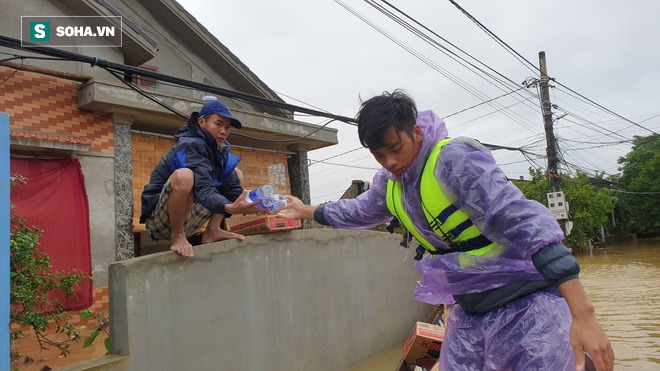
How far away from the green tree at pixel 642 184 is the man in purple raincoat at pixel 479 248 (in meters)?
33.3

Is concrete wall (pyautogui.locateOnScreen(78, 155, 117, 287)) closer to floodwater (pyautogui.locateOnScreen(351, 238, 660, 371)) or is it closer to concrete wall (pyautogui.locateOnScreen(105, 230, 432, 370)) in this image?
concrete wall (pyautogui.locateOnScreen(105, 230, 432, 370))

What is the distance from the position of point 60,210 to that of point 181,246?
10.5 ft

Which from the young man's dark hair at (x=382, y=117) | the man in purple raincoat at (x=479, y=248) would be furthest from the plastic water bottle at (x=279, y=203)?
the young man's dark hair at (x=382, y=117)

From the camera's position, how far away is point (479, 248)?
6.59ft

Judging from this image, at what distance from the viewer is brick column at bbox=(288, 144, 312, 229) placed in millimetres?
9250

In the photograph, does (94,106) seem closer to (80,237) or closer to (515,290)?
(80,237)

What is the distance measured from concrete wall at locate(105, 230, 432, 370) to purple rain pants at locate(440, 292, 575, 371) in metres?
2.01

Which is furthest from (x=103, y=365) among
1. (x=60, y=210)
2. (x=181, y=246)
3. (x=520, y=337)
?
(x=60, y=210)

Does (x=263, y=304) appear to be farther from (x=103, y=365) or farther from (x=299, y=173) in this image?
(x=299, y=173)

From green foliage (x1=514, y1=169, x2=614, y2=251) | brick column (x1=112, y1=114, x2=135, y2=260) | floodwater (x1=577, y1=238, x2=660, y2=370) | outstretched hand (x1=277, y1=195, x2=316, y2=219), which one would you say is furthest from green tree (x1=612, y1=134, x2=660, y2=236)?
outstretched hand (x1=277, y1=195, x2=316, y2=219)

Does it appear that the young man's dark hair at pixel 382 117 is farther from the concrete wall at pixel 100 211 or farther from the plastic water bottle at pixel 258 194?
the concrete wall at pixel 100 211

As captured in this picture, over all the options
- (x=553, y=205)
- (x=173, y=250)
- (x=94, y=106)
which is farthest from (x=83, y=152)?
(x=553, y=205)

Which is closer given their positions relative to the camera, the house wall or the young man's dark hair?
the young man's dark hair

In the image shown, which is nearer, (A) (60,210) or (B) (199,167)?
(B) (199,167)
